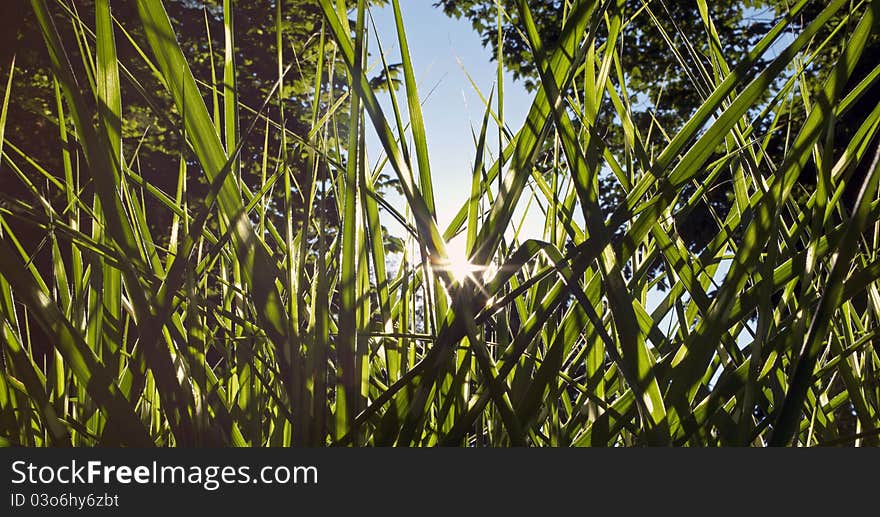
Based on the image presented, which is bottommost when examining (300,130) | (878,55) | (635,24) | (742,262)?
(742,262)

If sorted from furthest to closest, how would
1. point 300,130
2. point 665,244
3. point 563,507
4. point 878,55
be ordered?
1. point 300,130
2. point 878,55
3. point 665,244
4. point 563,507

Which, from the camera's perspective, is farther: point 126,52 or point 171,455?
point 126,52

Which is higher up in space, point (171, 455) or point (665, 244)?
point (665, 244)

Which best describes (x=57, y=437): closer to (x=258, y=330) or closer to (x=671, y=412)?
(x=258, y=330)

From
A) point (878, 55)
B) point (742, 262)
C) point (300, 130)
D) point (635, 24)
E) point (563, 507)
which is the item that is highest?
point (300, 130)

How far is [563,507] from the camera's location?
11.3 inches

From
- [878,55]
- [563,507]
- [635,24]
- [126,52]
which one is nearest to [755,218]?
[563,507]

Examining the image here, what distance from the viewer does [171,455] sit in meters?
0.29

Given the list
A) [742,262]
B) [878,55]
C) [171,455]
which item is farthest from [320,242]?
[878,55]

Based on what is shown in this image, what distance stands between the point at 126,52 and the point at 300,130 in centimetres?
231

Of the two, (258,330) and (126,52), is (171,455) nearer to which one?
(258,330)

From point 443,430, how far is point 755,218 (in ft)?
0.79

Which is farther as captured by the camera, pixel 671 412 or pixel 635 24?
pixel 635 24

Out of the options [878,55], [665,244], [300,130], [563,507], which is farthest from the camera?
[300,130]
